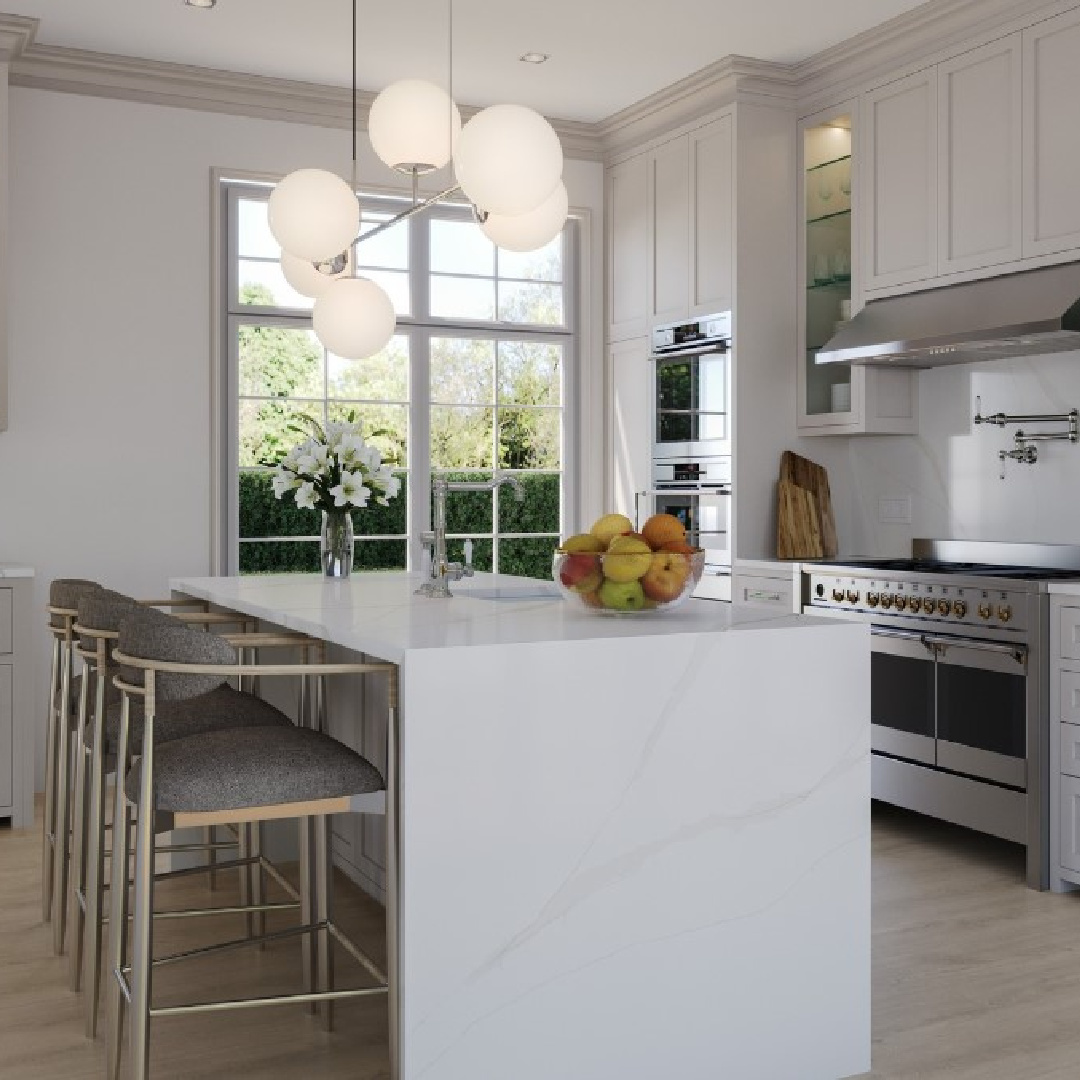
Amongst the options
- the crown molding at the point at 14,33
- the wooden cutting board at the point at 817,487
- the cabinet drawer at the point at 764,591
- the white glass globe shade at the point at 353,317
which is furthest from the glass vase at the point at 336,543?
the crown molding at the point at 14,33

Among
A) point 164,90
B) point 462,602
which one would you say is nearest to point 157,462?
point 164,90

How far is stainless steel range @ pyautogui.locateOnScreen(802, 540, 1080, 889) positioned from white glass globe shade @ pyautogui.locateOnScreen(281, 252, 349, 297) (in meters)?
1.95

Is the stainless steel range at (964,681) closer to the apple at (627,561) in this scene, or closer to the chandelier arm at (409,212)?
the apple at (627,561)

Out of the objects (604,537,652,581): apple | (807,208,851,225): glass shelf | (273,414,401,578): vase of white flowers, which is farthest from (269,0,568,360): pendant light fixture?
(807,208,851,225): glass shelf

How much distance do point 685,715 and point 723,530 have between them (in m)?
2.95

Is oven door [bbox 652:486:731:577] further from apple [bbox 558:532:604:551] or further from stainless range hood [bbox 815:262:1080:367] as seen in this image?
apple [bbox 558:532:604:551]

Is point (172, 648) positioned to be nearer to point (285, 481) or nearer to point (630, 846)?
point (630, 846)

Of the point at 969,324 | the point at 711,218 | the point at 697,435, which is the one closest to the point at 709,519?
the point at 697,435

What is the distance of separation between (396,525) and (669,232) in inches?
66.6

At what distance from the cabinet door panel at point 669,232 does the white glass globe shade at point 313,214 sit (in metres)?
2.50

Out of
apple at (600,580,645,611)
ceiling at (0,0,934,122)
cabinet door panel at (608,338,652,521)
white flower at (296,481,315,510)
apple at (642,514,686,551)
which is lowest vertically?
apple at (600,580,645,611)

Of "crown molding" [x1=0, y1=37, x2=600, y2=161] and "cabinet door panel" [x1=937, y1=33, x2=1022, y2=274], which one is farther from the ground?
"crown molding" [x1=0, y1=37, x2=600, y2=161]

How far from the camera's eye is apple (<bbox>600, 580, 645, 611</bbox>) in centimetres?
263

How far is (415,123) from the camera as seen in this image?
328 centimetres
